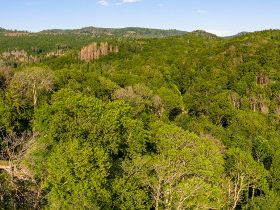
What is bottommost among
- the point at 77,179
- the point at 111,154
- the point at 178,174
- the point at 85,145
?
the point at 178,174

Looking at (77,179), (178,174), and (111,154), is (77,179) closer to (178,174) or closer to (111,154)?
(111,154)

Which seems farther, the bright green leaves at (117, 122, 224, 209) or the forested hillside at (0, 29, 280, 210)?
the bright green leaves at (117, 122, 224, 209)

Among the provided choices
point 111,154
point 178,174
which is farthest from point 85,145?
point 178,174

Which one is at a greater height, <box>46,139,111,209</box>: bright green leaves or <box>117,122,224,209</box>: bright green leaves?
<box>46,139,111,209</box>: bright green leaves

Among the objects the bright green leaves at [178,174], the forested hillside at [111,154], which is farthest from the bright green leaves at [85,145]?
the bright green leaves at [178,174]

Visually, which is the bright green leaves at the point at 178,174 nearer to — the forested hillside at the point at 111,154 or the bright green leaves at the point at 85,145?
the forested hillside at the point at 111,154

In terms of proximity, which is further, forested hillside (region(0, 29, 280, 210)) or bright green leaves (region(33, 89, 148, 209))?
forested hillside (region(0, 29, 280, 210))

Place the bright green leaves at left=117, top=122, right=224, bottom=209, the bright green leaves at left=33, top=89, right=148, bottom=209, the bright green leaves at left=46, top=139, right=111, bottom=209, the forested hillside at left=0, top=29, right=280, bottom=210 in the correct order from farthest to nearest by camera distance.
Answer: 1. the bright green leaves at left=117, top=122, right=224, bottom=209
2. the forested hillside at left=0, top=29, right=280, bottom=210
3. the bright green leaves at left=33, top=89, right=148, bottom=209
4. the bright green leaves at left=46, top=139, right=111, bottom=209

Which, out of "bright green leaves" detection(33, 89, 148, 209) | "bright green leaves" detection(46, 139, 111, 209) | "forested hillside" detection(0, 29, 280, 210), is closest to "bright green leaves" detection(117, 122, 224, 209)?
"forested hillside" detection(0, 29, 280, 210)

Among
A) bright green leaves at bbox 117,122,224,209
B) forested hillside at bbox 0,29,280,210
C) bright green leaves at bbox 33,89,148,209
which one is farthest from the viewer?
bright green leaves at bbox 117,122,224,209

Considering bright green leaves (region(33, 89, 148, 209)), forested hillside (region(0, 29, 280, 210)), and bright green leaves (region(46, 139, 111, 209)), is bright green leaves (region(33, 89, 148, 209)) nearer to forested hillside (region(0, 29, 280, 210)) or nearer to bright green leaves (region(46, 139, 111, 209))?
bright green leaves (region(46, 139, 111, 209))

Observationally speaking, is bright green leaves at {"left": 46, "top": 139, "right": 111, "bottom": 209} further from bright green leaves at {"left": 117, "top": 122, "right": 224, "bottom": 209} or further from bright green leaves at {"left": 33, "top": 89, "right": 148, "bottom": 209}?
bright green leaves at {"left": 117, "top": 122, "right": 224, "bottom": 209}

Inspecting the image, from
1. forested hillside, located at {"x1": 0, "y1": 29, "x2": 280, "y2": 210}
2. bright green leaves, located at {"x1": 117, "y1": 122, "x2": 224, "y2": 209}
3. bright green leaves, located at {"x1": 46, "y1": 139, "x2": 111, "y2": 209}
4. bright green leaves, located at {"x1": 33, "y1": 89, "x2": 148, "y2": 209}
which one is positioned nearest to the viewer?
bright green leaves, located at {"x1": 46, "y1": 139, "x2": 111, "y2": 209}
